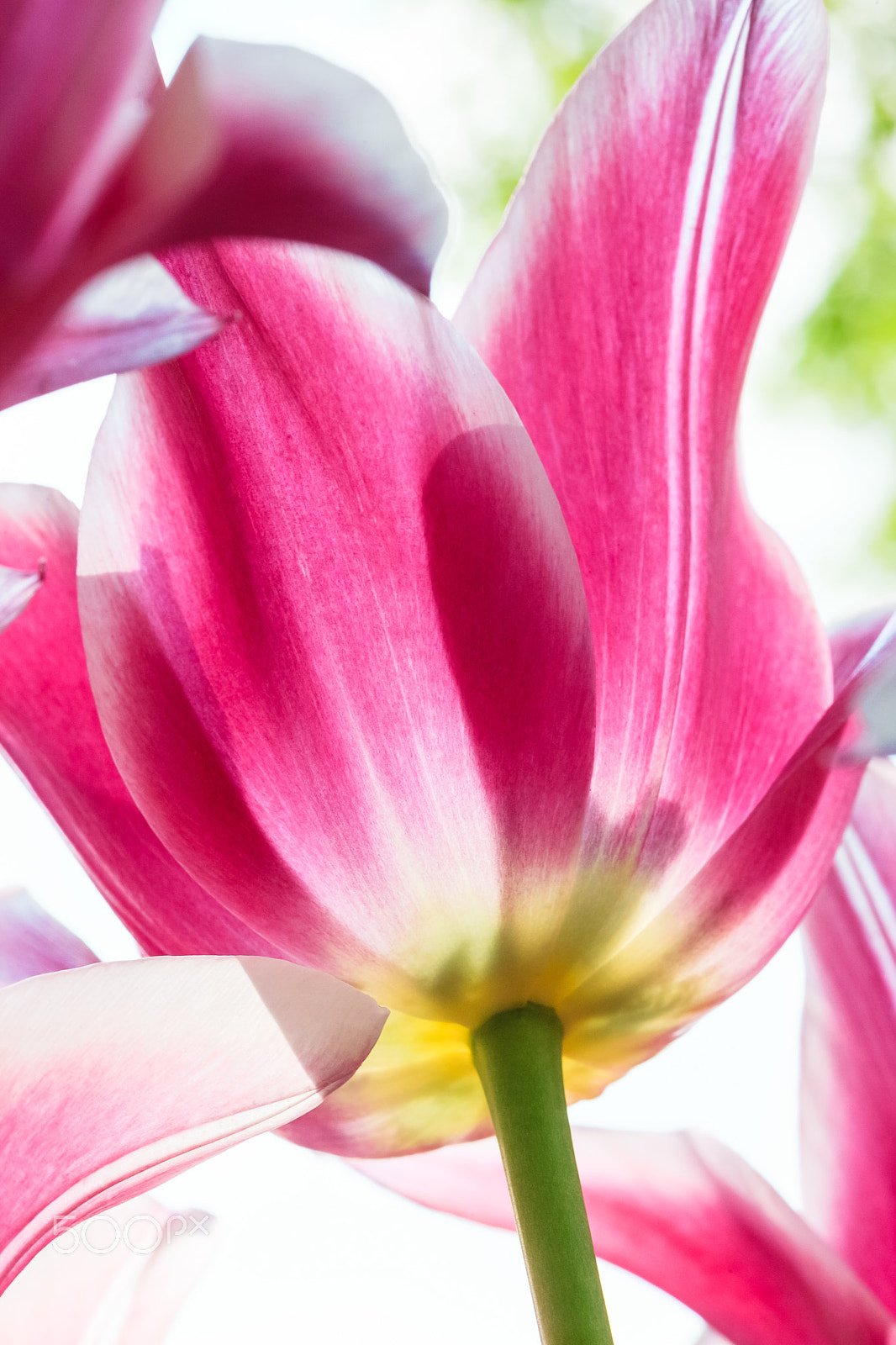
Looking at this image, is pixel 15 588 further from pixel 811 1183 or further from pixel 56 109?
pixel 811 1183

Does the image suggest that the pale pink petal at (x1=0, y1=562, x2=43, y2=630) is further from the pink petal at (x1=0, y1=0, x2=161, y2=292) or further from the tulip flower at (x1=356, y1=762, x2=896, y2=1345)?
the tulip flower at (x1=356, y1=762, x2=896, y2=1345)

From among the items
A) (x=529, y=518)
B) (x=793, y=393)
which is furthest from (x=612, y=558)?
(x=793, y=393)

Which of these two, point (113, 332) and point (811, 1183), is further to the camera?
point (811, 1183)

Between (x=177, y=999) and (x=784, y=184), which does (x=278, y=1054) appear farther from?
(x=784, y=184)

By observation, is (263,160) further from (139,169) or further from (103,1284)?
(103,1284)

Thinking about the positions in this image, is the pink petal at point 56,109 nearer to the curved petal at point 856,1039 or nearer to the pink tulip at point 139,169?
the pink tulip at point 139,169

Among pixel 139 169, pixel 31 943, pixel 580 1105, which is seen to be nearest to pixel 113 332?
pixel 139 169

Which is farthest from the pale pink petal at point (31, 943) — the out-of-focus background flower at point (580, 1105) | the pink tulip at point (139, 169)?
the pink tulip at point (139, 169)
